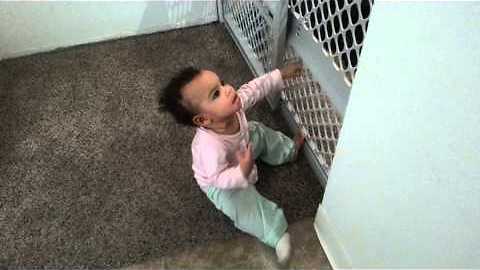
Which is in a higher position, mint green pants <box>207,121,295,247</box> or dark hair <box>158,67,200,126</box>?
dark hair <box>158,67,200,126</box>

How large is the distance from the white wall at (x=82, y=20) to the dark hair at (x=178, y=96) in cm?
73

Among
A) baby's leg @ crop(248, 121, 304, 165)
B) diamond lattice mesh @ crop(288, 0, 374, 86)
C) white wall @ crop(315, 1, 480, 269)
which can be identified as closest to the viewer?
white wall @ crop(315, 1, 480, 269)

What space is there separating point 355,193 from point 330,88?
0.92 ft

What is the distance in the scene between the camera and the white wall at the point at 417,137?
481 millimetres

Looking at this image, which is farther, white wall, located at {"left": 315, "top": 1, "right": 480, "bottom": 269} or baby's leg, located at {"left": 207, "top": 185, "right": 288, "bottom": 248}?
baby's leg, located at {"left": 207, "top": 185, "right": 288, "bottom": 248}

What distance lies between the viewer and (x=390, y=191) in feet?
2.27

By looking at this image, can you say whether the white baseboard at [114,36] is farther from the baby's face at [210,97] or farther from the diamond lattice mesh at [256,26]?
the baby's face at [210,97]

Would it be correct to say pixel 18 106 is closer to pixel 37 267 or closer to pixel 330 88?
pixel 37 267

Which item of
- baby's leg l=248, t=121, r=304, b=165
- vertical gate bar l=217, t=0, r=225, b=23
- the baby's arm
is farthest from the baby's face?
vertical gate bar l=217, t=0, r=225, b=23

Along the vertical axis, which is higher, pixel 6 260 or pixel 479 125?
pixel 479 125

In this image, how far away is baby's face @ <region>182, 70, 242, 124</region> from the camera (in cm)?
92

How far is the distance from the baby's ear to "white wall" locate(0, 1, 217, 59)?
30.0 inches

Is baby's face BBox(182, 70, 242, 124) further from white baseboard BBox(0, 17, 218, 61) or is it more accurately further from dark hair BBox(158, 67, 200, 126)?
white baseboard BBox(0, 17, 218, 61)

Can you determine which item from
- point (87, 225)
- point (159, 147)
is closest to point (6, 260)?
point (87, 225)
